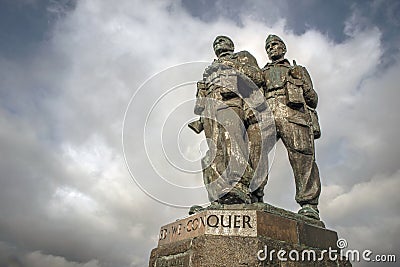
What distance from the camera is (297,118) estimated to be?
8.52 m

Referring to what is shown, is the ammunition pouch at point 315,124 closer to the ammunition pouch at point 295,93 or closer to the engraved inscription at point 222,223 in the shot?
the ammunition pouch at point 295,93

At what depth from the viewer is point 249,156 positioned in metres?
8.11

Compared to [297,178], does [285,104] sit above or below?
above

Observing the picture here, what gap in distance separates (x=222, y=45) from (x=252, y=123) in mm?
2136

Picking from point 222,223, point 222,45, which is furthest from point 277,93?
point 222,223

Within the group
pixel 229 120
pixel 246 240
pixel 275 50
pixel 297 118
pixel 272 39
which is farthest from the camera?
pixel 272 39

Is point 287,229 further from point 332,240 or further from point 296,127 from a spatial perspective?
point 296,127

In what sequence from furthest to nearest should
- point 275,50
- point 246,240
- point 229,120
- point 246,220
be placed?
point 275,50 < point 229,120 < point 246,220 < point 246,240

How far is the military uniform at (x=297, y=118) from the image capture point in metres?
8.17

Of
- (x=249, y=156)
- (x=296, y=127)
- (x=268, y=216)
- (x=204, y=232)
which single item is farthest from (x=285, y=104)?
(x=204, y=232)

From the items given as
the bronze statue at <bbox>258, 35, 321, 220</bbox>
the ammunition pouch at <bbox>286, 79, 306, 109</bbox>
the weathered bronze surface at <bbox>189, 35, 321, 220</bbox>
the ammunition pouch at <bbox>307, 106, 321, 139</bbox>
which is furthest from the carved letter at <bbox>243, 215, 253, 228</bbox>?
the ammunition pouch at <bbox>307, 106, 321, 139</bbox>

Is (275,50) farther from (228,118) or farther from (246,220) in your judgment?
(246,220)

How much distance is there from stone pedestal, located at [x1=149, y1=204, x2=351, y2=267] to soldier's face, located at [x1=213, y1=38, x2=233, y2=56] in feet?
13.3

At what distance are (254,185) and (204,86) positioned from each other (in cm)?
257
